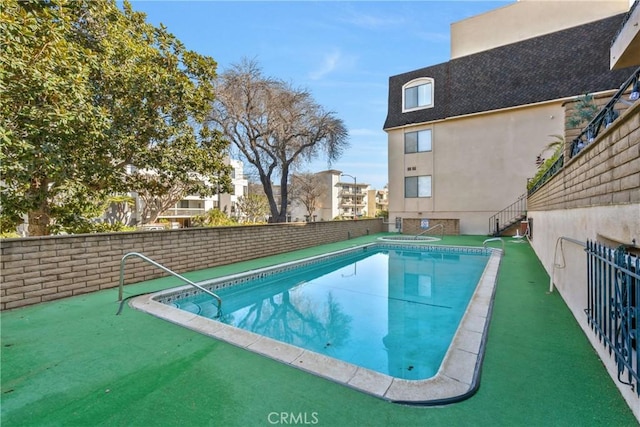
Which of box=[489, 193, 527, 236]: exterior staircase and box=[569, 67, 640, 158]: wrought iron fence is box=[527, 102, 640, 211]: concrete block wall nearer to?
box=[569, 67, 640, 158]: wrought iron fence

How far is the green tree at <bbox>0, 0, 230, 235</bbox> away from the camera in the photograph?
504 cm

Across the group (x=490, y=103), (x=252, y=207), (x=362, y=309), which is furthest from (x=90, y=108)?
(x=252, y=207)

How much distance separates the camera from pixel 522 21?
17.3m

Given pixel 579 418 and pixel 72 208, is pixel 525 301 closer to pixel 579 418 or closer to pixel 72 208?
pixel 579 418

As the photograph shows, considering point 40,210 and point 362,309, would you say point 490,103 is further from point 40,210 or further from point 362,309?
point 40,210

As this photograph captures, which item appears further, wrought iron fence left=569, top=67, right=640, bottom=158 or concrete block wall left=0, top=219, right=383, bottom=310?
concrete block wall left=0, top=219, right=383, bottom=310

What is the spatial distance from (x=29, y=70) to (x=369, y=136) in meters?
20.6

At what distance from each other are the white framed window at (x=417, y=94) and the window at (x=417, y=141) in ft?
5.34

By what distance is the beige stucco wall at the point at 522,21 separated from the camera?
15.4 m

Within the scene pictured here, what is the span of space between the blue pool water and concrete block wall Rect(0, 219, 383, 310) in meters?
1.47

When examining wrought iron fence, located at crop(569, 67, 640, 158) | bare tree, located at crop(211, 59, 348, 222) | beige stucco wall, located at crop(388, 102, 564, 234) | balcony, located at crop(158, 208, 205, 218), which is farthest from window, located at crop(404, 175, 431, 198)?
balcony, located at crop(158, 208, 205, 218)

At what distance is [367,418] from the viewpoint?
2.17 metres

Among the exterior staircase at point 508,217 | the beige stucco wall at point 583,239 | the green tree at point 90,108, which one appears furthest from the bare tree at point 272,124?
the beige stucco wall at point 583,239

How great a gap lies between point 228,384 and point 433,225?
17.4 metres
